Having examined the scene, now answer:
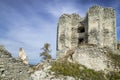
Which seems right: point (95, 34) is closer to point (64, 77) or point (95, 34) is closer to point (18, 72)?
point (64, 77)

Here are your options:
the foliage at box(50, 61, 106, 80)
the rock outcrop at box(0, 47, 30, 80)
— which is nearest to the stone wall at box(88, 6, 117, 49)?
the foliage at box(50, 61, 106, 80)

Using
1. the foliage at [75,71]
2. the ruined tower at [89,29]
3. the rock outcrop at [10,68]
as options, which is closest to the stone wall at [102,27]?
the ruined tower at [89,29]

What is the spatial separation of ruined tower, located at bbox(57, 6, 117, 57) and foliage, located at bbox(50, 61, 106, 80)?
14.4 ft

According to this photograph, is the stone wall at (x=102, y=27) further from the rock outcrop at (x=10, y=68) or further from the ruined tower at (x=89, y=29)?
the rock outcrop at (x=10, y=68)

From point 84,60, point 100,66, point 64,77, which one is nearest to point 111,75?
point 100,66

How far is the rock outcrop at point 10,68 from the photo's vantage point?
24.9 ft

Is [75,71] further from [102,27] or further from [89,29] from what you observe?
[102,27]

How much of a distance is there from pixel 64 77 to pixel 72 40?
34.0 ft

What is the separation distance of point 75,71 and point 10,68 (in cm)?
1556

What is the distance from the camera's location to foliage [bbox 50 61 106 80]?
22375 millimetres

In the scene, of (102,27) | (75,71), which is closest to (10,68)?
(75,71)

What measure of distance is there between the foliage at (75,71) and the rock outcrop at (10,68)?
14240 mm

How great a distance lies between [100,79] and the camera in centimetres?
2323

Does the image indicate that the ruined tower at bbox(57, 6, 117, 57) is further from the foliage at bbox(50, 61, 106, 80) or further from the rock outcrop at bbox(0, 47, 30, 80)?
the rock outcrop at bbox(0, 47, 30, 80)
